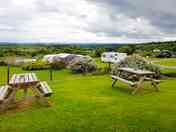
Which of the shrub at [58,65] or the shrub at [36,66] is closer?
the shrub at [58,65]

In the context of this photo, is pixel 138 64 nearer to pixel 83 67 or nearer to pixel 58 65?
pixel 83 67

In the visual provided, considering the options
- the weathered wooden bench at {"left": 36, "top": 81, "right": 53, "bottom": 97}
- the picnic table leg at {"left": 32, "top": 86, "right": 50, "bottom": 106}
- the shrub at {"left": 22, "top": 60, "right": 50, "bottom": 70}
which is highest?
the weathered wooden bench at {"left": 36, "top": 81, "right": 53, "bottom": 97}

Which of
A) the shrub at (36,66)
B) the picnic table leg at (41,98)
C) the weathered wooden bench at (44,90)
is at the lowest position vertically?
the shrub at (36,66)

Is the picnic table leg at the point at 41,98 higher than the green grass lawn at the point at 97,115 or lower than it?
higher

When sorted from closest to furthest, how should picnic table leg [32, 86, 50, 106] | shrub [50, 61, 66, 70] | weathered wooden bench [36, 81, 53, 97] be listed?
weathered wooden bench [36, 81, 53, 97]
picnic table leg [32, 86, 50, 106]
shrub [50, 61, 66, 70]

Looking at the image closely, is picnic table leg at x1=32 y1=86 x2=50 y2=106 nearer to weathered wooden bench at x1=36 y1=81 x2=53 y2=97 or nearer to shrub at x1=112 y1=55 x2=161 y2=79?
weathered wooden bench at x1=36 y1=81 x2=53 y2=97

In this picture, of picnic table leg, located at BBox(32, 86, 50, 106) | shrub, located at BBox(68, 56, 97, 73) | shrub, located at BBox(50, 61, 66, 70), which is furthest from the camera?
shrub, located at BBox(50, 61, 66, 70)

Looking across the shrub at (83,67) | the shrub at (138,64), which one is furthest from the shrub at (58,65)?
the shrub at (138,64)

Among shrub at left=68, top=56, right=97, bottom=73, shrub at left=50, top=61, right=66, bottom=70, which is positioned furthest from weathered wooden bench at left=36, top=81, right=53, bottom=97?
shrub at left=50, top=61, right=66, bottom=70

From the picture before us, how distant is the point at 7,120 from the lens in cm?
505

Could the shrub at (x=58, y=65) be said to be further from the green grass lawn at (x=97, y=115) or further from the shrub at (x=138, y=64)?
the green grass lawn at (x=97, y=115)

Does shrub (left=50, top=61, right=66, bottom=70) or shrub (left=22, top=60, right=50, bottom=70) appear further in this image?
shrub (left=22, top=60, right=50, bottom=70)

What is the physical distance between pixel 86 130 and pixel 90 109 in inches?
58.5

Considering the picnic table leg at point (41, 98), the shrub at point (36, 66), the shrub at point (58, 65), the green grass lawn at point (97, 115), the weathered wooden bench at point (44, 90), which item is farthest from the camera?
the shrub at point (36, 66)
